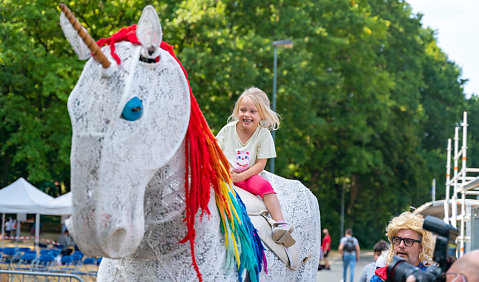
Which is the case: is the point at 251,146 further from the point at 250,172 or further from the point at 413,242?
the point at 413,242

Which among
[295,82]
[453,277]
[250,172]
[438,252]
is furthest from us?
[295,82]

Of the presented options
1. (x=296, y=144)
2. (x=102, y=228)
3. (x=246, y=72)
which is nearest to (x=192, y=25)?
(x=246, y=72)

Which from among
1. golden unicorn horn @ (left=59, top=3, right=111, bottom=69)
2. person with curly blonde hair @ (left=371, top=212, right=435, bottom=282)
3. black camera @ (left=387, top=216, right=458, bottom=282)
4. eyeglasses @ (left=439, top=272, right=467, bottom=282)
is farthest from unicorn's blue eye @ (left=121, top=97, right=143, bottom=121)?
person with curly blonde hair @ (left=371, top=212, right=435, bottom=282)

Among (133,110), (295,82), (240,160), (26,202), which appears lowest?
(26,202)

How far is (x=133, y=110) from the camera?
316 cm

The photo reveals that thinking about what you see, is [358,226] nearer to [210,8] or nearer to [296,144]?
[296,144]

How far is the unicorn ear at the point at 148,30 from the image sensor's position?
127 inches

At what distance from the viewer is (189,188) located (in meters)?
3.59

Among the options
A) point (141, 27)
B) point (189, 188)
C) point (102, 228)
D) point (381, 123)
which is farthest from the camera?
point (381, 123)

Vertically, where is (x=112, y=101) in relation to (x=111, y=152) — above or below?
above

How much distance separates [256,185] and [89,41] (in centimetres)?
217

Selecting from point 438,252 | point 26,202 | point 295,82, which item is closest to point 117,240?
point 438,252

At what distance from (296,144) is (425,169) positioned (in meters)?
14.5

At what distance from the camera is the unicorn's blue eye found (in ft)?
10.3
